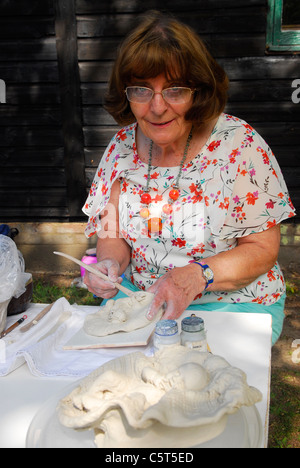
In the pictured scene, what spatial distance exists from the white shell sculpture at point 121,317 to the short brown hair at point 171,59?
748mm

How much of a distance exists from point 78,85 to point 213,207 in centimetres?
265

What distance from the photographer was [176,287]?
152 cm

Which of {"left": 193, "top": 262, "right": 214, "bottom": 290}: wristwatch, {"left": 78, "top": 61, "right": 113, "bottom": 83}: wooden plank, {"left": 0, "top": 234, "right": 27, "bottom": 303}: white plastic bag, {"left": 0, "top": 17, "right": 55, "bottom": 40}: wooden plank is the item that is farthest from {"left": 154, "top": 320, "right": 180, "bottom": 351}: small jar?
{"left": 0, "top": 17, "right": 55, "bottom": 40}: wooden plank

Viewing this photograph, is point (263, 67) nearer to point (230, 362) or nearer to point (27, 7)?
point (27, 7)

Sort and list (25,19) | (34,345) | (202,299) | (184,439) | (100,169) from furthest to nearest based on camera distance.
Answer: (25,19), (100,169), (202,299), (34,345), (184,439)

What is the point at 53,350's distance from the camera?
4.53 ft

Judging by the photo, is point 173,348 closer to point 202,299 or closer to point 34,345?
point 34,345

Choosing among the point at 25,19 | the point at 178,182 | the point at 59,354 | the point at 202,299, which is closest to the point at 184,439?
the point at 59,354

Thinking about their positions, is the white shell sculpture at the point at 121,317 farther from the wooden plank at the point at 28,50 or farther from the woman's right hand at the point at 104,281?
the wooden plank at the point at 28,50

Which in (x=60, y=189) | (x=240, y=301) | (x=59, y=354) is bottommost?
(x=60, y=189)

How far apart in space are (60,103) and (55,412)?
11.3ft

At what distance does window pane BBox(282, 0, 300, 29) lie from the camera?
366 centimetres

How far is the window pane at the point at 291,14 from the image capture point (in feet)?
12.0

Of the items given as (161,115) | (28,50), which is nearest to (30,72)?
(28,50)
